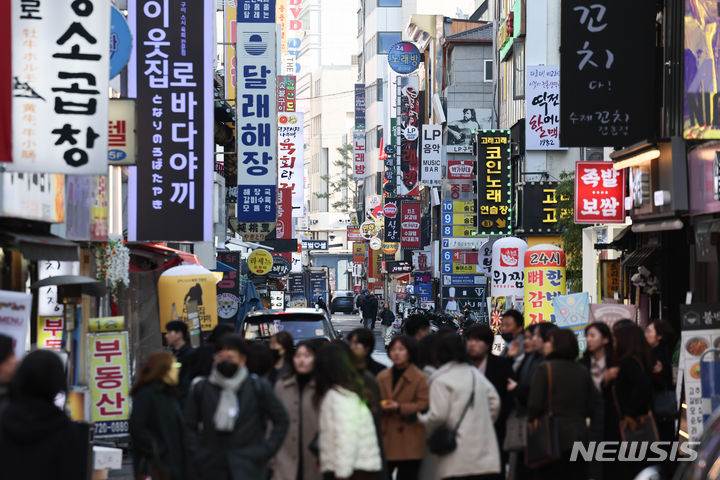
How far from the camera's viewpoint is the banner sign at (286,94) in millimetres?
68250

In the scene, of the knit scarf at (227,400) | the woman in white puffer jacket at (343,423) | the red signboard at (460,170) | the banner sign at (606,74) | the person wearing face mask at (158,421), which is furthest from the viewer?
the red signboard at (460,170)

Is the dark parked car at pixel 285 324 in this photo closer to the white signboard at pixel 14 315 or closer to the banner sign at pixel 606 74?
the banner sign at pixel 606 74

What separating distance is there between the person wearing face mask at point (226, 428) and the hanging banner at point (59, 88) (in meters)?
3.48

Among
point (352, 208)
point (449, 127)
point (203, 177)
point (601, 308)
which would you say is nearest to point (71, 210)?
point (203, 177)

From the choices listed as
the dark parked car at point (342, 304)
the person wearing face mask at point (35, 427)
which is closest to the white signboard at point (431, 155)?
the dark parked car at point (342, 304)

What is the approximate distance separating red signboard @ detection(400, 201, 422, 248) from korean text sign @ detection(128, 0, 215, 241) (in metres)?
44.7

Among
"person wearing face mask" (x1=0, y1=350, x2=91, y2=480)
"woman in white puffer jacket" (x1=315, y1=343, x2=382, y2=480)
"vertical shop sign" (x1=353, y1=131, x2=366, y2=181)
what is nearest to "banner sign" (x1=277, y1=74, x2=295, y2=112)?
"vertical shop sign" (x1=353, y1=131, x2=366, y2=181)

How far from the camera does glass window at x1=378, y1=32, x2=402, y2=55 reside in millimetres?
107750

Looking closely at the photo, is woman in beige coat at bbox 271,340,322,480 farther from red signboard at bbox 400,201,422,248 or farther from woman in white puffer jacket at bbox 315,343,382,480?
red signboard at bbox 400,201,422,248

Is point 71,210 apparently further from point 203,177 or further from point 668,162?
point 668,162

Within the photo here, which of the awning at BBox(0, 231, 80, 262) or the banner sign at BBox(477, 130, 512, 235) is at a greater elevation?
the banner sign at BBox(477, 130, 512, 235)

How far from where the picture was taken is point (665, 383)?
11586mm

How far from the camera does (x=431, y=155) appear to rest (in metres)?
56.4

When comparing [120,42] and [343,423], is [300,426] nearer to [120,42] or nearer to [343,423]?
[343,423]
